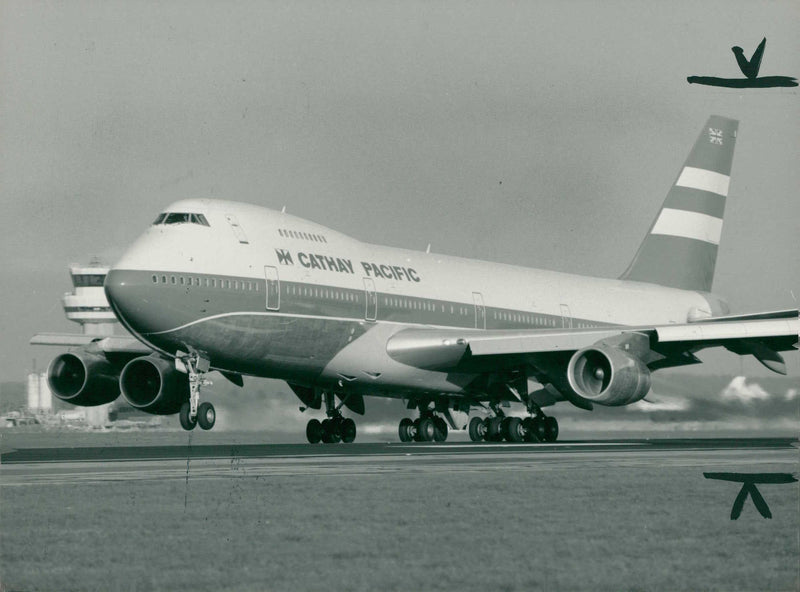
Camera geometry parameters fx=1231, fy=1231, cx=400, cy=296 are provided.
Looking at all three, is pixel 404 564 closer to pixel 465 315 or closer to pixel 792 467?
pixel 792 467

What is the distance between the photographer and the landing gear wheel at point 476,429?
32.2 metres

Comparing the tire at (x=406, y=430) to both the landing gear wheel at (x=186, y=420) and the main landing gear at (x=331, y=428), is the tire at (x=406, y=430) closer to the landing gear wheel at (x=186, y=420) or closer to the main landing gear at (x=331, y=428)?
the main landing gear at (x=331, y=428)

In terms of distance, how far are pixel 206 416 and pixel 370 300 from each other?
646cm

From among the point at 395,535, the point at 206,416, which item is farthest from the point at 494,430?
the point at 395,535

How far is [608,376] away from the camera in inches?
1040

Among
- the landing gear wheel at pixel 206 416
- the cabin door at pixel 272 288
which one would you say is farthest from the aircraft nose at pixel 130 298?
the cabin door at pixel 272 288

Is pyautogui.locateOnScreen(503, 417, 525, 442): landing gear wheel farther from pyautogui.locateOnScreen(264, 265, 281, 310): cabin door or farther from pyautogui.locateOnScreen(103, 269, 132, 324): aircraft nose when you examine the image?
pyautogui.locateOnScreen(103, 269, 132, 324): aircraft nose

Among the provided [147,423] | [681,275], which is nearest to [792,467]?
[681,275]

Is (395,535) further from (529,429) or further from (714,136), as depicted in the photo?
(714,136)

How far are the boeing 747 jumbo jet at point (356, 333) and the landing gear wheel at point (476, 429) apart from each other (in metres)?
0.05

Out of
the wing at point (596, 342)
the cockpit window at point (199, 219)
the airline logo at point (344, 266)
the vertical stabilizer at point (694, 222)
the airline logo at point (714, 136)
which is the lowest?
the wing at point (596, 342)

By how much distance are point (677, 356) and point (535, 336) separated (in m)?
5.05

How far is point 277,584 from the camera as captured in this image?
920 cm

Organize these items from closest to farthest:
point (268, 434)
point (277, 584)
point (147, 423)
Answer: point (277, 584) → point (268, 434) → point (147, 423)
